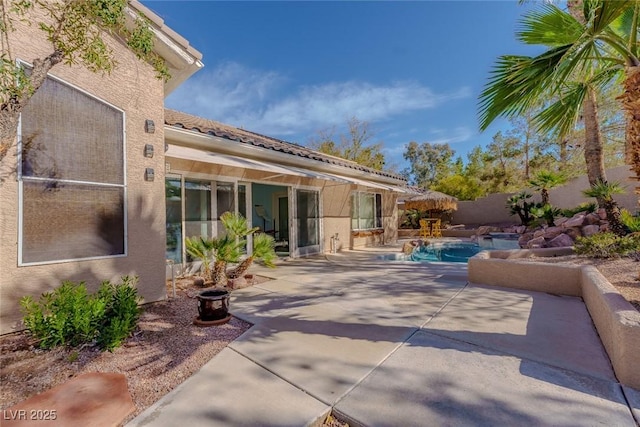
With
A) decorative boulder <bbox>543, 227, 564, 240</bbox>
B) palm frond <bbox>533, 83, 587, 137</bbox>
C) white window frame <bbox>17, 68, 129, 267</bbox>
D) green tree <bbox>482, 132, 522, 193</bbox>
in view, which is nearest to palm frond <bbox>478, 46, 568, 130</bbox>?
palm frond <bbox>533, 83, 587, 137</bbox>

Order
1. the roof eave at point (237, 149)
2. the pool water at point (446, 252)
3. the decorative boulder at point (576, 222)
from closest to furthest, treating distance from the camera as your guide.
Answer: the roof eave at point (237, 149) → the decorative boulder at point (576, 222) → the pool water at point (446, 252)

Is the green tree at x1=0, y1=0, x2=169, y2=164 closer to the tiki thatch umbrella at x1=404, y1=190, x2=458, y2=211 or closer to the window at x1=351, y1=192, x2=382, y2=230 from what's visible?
the window at x1=351, y1=192, x2=382, y2=230

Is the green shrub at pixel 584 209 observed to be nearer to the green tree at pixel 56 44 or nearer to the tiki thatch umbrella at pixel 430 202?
the tiki thatch umbrella at pixel 430 202

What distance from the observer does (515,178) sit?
145ft

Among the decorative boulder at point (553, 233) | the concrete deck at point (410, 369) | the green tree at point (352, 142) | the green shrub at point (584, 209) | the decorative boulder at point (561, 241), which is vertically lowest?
the concrete deck at point (410, 369)

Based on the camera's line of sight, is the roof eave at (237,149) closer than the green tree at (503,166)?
Yes

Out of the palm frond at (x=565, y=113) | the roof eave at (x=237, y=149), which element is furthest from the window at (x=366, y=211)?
the palm frond at (x=565, y=113)

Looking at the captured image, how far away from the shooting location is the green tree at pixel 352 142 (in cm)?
4644

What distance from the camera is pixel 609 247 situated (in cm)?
1023

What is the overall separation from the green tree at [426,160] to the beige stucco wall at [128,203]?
64944 mm

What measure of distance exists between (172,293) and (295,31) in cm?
1897

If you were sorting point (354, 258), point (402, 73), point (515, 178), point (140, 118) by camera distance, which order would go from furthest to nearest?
point (515, 178), point (402, 73), point (354, 258), point (140, 118)

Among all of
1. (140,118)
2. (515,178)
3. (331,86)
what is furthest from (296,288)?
(515,178)

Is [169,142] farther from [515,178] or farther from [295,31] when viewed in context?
[515,178]
